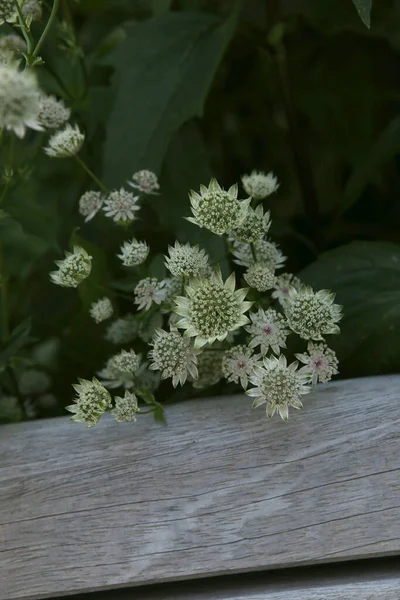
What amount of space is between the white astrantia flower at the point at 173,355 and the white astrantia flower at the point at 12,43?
27 centimetres

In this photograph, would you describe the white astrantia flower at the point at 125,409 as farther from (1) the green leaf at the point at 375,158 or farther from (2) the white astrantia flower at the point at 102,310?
(1) the green leaf at the point at 375,158

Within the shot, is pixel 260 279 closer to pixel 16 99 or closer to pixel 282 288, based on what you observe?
pixel 282 288

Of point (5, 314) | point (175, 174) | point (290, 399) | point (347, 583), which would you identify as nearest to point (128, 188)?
point (175, 174)

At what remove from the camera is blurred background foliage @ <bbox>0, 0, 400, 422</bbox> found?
2.01 feet

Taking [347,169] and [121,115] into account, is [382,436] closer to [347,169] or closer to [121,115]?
[121,115]

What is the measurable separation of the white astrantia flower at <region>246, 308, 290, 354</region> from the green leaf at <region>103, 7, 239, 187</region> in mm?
221

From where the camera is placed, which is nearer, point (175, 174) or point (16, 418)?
point (16, 418)

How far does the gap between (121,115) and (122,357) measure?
0.93ft

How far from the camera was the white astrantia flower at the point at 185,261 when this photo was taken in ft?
1.56

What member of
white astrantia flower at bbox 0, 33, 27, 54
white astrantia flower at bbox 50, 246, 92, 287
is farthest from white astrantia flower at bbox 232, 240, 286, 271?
white astrantia flower at bbox 0, 33, 27, 54

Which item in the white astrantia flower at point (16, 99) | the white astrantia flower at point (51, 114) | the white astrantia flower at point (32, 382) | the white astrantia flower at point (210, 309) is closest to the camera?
the white astrantia flower at point (16, 99)

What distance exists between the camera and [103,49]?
79 centimetres

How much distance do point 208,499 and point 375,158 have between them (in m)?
0.43

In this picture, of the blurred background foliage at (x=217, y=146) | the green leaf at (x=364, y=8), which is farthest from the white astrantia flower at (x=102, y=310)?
the green leaf at (x=364, y=8)
